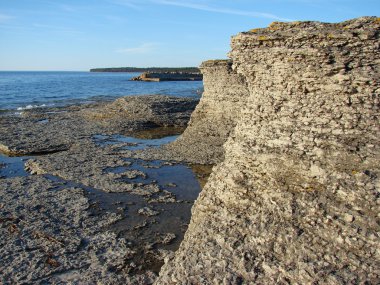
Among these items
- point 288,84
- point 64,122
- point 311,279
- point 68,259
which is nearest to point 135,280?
point 68,259

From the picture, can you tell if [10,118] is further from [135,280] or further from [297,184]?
[297,184]

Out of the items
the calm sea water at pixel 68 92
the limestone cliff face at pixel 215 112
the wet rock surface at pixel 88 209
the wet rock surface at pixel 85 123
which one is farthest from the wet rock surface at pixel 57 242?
the calm sea water at pixel 68 92

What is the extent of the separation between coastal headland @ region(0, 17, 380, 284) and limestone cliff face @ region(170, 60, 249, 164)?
23.6 ft

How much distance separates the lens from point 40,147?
2283cm

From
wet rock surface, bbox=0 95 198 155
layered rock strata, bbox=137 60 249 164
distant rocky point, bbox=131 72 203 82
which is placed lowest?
distant rocky point, bbox=131 72 203 82

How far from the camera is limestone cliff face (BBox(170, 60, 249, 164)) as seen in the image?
2158cm

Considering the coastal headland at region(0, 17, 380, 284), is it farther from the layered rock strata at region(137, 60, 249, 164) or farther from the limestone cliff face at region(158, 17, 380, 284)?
the layered rock strata at region(137, 60, 249, 164)

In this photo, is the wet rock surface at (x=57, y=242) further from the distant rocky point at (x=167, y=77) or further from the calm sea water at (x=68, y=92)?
the distant rocky point at (x=167, y=77)

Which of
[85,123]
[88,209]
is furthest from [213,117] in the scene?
[85,123]

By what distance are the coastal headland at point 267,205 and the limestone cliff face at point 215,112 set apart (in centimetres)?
720

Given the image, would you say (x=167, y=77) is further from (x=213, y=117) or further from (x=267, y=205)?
(x=267, y=205)

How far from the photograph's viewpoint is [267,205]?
8.91 meters

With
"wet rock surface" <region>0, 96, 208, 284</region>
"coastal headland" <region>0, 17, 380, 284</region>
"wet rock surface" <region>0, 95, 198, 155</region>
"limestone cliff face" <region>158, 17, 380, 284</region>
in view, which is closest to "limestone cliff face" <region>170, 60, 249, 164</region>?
"wet rock surface" <region>0, 96, 208, 284</region>

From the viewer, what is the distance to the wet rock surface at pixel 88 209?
999 centimetres
